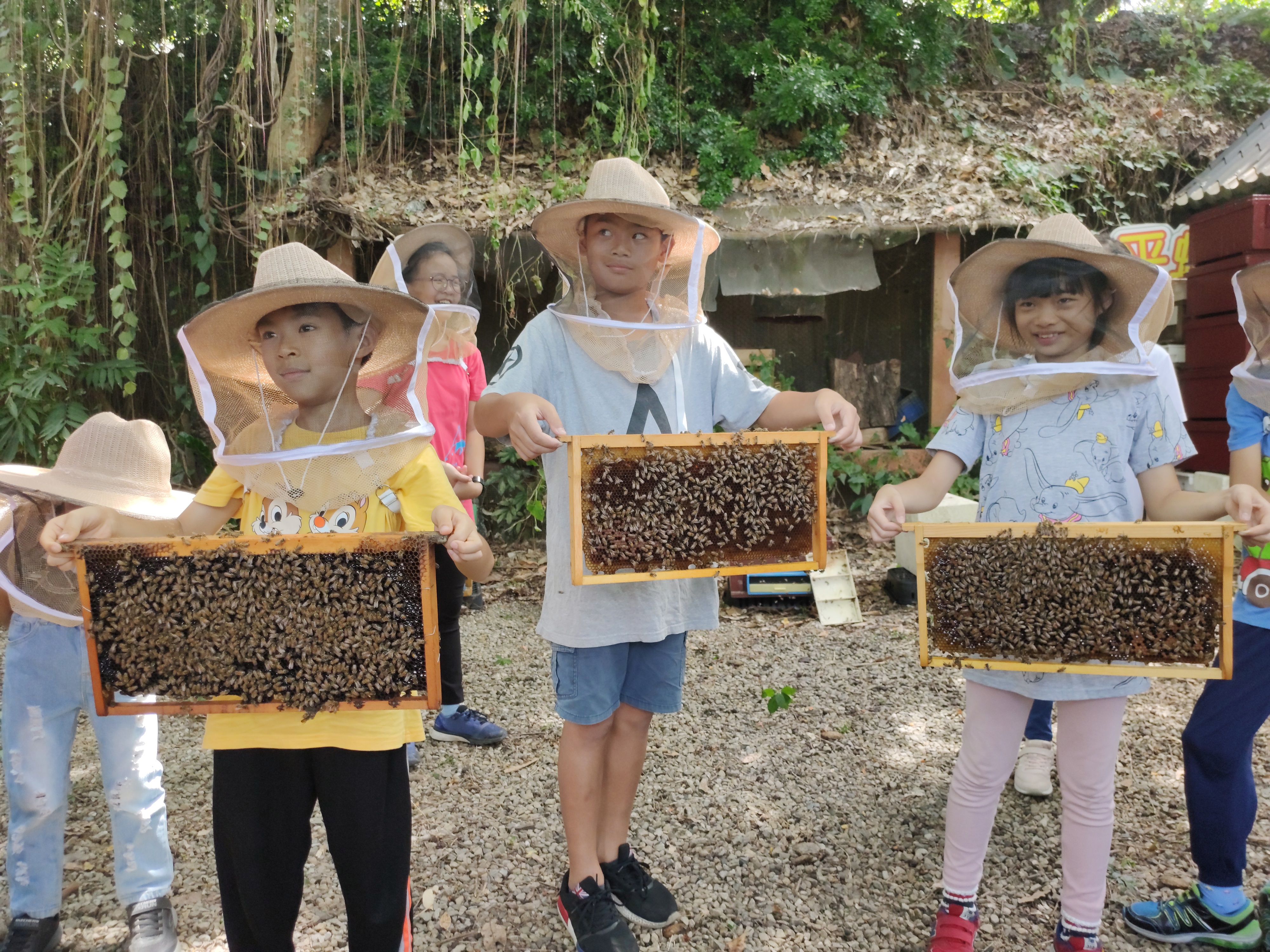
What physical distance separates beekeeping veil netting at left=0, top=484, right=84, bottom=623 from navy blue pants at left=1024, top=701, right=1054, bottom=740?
3.60 meters

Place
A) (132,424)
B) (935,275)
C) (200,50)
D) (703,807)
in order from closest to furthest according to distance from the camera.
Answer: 1. (132,424)
2. (703,807)
3. (200,50)
4. (935,275)

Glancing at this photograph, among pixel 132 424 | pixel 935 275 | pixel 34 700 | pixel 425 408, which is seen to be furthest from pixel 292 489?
pixel 935 275

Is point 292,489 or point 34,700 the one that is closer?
point 292,489

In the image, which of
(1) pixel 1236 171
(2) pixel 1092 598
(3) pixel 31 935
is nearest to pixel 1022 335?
(2) pixel 1092 598

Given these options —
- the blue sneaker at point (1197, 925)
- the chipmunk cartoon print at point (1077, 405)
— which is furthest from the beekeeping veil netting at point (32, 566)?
the blue sneaker at point (1197, 925)

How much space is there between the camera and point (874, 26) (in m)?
9.97

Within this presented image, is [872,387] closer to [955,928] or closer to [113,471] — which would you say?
[955,928]

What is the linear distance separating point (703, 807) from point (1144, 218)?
879 centimetres

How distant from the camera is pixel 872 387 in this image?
372 inches

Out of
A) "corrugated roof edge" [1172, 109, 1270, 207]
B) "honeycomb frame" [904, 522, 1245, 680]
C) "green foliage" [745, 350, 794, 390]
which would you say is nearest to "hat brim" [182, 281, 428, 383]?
"honeycomb frame" [904, 522, 1245, 680]

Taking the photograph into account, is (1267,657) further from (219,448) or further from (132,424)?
(132,424)

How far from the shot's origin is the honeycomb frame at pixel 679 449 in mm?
2408

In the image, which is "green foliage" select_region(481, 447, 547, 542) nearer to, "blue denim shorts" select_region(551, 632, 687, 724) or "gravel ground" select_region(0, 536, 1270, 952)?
"gravel ground" select_region(0, 536, 1270, 952)

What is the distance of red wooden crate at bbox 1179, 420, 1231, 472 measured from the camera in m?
7.47
